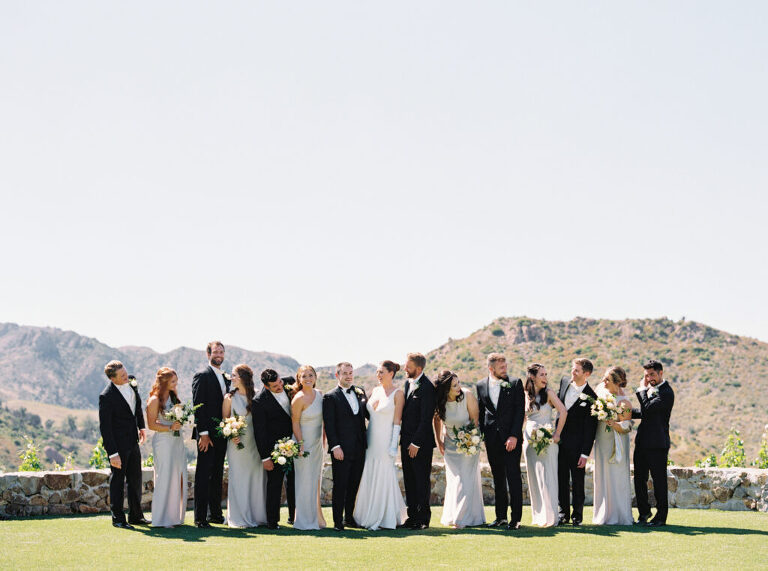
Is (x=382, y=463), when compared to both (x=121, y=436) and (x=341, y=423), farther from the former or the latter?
(x=121, y=436)

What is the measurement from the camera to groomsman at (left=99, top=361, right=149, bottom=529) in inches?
386

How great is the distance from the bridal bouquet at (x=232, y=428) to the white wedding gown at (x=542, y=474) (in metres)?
3.39

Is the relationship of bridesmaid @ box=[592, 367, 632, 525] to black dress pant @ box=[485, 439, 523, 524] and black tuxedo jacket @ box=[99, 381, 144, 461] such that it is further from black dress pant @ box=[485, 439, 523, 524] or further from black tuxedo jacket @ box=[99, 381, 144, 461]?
black tuxedo jacket @ box=[99, 381, 144, 461]

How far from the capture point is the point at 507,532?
9664 millimetres

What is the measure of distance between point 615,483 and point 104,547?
19.4ft

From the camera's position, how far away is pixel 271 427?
10.1 meters

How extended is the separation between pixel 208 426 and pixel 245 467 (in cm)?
67

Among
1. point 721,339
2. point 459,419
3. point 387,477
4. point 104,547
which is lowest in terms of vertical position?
point 104,547

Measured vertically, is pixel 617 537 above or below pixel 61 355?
below

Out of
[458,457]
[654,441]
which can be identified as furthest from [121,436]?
[654,441]

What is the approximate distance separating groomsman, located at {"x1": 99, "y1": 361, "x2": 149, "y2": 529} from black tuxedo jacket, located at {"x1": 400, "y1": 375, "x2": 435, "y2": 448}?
3151 mm

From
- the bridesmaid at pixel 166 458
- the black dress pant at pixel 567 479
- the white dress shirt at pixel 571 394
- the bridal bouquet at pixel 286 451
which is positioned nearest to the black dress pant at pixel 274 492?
the bridal bouquet at pixel 286 451

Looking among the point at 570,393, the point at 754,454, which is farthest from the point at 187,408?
the point at 754,454

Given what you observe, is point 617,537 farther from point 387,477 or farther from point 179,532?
point 179,532
